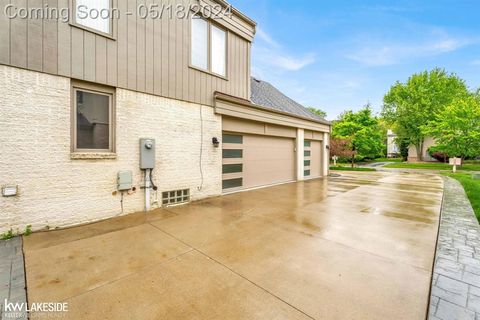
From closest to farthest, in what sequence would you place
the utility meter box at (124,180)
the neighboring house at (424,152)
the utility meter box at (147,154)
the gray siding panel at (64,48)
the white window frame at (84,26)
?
1. the gray siding panel at (64,48)
2. the white window frame at (84,26)
3. the utility meter box at (124,180)
4. the utility meter box at (147,154)
5. the neighboring house at (424,152)

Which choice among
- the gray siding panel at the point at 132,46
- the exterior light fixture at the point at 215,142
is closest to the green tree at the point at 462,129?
the exterior light fixture at the point at 215,142

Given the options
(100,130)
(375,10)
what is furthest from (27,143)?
(375,10)

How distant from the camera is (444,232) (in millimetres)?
3590

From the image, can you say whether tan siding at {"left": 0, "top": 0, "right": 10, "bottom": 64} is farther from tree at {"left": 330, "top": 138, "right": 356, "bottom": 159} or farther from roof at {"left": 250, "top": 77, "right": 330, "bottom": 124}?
tree at {"left": 330, "top": 138, "right": 356, "bottom": 159}

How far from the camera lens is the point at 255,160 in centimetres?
792

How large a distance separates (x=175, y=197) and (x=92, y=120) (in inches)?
99.8

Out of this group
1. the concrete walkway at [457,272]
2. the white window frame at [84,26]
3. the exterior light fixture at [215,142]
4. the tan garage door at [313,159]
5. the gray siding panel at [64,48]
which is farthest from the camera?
the tan garage door at [313,159]

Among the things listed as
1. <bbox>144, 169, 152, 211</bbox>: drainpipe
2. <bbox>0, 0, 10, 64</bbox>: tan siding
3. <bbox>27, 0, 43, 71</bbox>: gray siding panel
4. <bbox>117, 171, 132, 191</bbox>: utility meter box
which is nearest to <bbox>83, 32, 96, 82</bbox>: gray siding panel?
<bbox>27, 0, 43, 71</bbox>: gray siding panel

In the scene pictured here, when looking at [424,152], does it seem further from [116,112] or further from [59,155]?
[59,155]

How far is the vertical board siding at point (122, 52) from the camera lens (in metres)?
3.46

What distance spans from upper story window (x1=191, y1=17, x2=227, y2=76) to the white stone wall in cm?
169

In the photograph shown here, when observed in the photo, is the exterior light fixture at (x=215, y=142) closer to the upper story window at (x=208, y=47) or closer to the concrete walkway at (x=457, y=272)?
the upper story window at (x=208, y=47)

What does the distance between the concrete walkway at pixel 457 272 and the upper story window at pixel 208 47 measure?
20.8 ft

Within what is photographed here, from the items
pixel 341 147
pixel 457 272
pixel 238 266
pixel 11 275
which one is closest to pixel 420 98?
pixel 341 147
